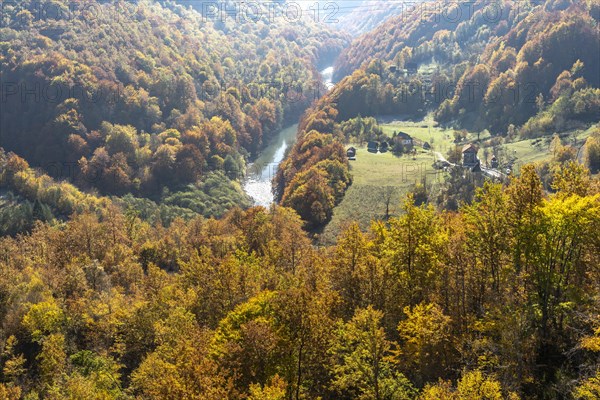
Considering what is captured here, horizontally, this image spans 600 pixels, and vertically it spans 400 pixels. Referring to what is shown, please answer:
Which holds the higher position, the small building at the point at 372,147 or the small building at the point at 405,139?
the small building at the point at 405,139

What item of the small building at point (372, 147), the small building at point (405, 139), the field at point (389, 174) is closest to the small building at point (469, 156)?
the field at point (389, 174)

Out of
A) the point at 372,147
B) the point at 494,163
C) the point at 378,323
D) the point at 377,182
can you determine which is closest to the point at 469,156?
the point at 494,163

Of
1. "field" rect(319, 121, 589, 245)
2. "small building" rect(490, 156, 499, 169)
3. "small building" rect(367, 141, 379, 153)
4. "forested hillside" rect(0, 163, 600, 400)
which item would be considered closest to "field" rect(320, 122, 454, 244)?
"field" rect(319, 121, 589, 245)

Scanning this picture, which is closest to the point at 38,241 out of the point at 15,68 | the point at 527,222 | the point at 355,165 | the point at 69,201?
the point at 69,201

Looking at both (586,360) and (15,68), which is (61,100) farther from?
(586,360)

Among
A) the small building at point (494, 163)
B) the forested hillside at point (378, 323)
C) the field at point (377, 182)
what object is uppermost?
the forested hillside at point (378, 323)

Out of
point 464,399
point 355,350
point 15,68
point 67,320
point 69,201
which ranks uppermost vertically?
point 15,68

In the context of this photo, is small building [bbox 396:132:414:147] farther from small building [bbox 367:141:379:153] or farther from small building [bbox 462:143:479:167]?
small building [bbox 462:143:479:167]

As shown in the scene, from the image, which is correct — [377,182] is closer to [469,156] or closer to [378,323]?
[469,156]

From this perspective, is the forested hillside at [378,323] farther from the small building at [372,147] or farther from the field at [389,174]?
the small building at [372,147]
